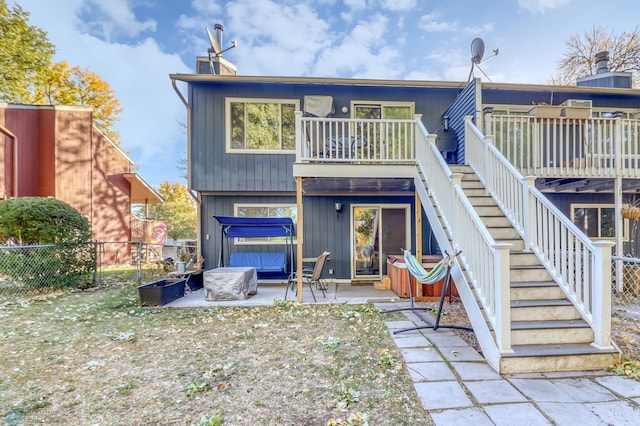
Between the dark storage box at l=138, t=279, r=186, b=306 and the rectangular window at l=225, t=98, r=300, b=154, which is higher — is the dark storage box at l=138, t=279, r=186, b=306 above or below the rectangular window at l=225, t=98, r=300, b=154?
below

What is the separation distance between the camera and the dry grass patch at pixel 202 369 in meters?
→ 2.38

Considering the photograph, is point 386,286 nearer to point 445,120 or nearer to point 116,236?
point 445,120

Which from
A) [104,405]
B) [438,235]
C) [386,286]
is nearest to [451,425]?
[104,405]

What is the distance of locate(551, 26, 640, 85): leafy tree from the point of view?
1319cm

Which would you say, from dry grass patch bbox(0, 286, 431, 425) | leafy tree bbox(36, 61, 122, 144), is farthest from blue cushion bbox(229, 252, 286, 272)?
leafy tree bbox(36, 61, 122, 144)

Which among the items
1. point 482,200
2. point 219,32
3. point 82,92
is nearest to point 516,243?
point 482,200

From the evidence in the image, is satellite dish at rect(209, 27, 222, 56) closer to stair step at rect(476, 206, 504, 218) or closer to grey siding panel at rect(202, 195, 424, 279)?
grey siding panel at rect(202, 195, 424, 279)

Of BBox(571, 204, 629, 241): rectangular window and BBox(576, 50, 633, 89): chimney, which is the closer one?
BBox(571, 204, 629, 241): rectangular window

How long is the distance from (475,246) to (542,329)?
3.42ft

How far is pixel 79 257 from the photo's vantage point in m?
7.29

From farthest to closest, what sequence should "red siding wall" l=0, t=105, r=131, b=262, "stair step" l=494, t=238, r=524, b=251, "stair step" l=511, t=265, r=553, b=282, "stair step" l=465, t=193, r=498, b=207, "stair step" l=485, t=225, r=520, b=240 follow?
"red siding wall" l=0, t=105, r=131, b=262, "stair step" l=465, t=193, r=498, b=207, "stair step" l=485, t=225, r=520, b=240, "stair step" l=494, t=238, r=524, b=251, "stair step" l=511, t=265, r=553, b=282

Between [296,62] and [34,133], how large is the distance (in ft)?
32.8

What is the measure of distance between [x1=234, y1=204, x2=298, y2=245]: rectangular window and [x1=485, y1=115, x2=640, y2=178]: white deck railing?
193 inches

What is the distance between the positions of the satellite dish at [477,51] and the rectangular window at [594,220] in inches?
179
